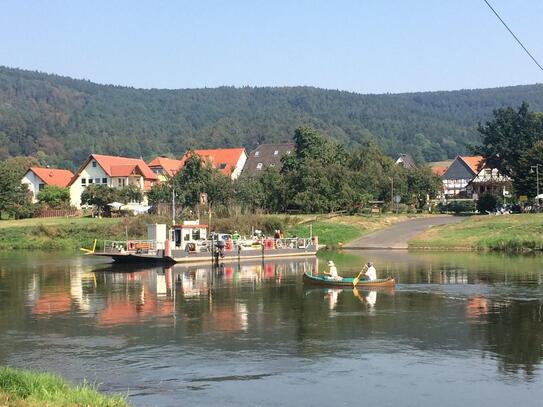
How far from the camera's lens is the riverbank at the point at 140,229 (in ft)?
257

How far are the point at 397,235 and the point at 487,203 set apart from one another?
23923mm

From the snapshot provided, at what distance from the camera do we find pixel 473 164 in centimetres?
16800

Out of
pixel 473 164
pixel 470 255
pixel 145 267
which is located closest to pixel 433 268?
pixel 470 255

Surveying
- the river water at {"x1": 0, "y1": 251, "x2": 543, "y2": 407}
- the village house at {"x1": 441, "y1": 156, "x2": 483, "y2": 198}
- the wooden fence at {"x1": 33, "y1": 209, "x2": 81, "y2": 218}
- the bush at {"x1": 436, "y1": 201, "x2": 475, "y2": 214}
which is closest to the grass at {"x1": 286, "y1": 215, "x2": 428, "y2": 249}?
the bush at {"x1": 436, "y1": 201, "x2": 475, "y2": 214}

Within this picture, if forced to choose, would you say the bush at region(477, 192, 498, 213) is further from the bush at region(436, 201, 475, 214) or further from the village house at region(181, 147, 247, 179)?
the village house at region(181, 147, 247, 179)

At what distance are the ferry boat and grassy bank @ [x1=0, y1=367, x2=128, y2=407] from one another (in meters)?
40.8

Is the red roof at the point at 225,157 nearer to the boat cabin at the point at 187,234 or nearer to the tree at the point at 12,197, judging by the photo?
the tree at the point at 12,197

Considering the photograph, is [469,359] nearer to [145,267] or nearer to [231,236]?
[145,267]

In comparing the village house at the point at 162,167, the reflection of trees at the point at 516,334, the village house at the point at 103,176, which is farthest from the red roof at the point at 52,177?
the reflection of trees at the point at 516,334

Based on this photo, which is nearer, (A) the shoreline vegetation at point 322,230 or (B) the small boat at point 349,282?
(B) the small boat at point 349,282

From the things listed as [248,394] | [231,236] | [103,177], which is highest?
[103,177]

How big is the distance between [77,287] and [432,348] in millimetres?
23612

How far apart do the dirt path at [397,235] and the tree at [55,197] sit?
4568 cm

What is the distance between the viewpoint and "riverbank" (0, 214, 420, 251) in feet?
257
